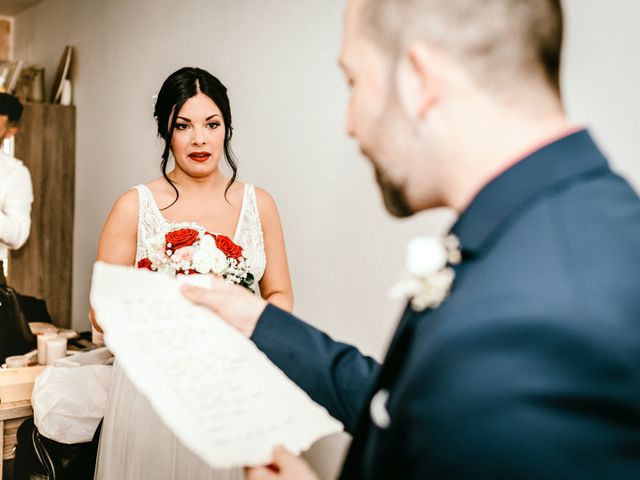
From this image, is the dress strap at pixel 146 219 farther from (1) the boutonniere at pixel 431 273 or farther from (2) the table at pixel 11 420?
(1) the boutonniere at pixel 431 273

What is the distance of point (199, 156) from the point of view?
1913 millimetres

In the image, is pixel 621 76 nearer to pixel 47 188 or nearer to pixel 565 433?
pixel 565 433

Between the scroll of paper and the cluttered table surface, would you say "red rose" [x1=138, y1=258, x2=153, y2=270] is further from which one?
the scroll of paper

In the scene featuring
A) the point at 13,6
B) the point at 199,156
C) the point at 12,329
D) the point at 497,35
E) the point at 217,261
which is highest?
the point at 13,6

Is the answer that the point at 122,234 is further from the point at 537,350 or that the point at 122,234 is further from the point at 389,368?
the point at 537,350

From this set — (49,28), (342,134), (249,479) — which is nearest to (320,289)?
(342,134)

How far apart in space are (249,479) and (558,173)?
51 cm

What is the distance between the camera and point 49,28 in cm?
329

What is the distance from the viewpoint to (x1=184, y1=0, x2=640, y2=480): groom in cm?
52

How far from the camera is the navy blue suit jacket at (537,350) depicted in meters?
0.51

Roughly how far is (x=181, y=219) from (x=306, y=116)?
502mm

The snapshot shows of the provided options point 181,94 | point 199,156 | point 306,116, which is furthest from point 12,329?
point 306,116

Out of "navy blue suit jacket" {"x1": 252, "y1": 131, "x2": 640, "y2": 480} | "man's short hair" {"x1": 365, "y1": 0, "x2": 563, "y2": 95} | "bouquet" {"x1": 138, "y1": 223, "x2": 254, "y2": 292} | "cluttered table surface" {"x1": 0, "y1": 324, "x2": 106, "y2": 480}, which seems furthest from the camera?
"cluttered table surface" {"x1": 0, "y1": 324, "x2": 106, "y2": 480}

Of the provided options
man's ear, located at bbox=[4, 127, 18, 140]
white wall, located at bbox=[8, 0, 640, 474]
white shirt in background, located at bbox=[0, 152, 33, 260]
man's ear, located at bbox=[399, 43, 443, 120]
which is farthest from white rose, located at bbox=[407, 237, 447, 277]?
man's ear, located at bbox=[4, 127, 18, 140]
